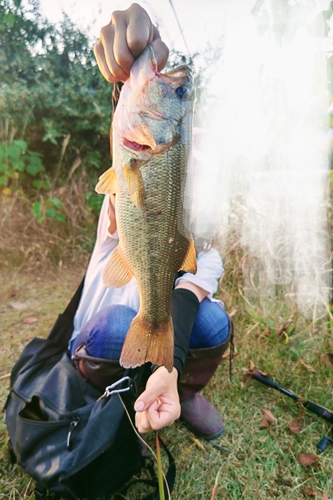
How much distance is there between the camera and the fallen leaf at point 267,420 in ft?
5.79

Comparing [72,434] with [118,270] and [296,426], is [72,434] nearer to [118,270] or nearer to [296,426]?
[118,270]

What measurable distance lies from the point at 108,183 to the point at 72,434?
822 millimetres

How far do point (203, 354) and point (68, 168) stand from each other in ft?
9.18

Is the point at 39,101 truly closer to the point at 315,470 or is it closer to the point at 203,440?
the point at 203,440

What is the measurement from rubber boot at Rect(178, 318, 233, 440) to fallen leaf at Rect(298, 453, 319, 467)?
35cm

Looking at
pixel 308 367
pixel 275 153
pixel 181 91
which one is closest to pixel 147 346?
pixel 181 91

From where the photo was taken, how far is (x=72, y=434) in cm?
118

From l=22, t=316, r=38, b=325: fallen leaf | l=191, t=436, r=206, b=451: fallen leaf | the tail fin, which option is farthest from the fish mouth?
l=22, t=316, r=38, b=325: fallen leaf

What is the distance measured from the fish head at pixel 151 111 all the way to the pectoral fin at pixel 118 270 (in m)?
0.26

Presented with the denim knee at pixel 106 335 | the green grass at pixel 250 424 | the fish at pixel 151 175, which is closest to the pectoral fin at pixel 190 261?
the fish at pixel 151 175

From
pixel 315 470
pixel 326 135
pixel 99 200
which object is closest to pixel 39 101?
pixel 99 200

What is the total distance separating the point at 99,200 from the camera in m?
3.62

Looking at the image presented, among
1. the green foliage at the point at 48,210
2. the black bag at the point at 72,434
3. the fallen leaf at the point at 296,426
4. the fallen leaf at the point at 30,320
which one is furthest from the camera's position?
the green foliage at the point at 48,210

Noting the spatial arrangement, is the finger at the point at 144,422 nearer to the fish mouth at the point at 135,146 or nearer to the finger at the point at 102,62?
the fish mouth at the point at 135,146
